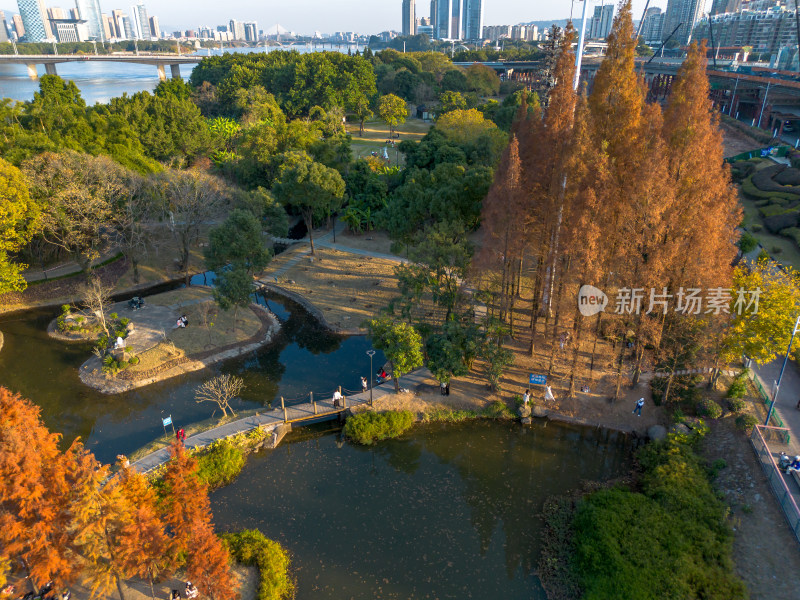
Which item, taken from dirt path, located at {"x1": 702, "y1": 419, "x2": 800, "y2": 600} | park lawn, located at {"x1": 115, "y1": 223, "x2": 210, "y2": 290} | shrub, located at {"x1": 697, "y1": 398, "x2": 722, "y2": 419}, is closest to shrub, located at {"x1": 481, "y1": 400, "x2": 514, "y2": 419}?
dirt path, located at {"x1": 702, "y1": 419, "x2": 800, "y2": 600}

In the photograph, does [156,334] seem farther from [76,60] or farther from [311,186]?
[76,60]

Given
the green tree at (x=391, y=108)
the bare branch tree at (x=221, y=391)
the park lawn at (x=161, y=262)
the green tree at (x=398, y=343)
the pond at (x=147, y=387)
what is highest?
the green tree at (x=391, y=108)

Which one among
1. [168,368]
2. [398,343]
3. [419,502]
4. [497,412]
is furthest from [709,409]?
[168,368]

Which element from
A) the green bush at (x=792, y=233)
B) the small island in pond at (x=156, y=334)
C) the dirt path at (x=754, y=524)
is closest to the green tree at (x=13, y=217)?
the small island in pond at (x=156, y=334)

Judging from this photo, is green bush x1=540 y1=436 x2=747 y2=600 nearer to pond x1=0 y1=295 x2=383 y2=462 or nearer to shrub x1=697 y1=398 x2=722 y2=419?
shrub x1=697 y1=398 x2=722 y2=419

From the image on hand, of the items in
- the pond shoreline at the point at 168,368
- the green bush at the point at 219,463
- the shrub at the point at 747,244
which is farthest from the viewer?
the shrub at the point at 747,244

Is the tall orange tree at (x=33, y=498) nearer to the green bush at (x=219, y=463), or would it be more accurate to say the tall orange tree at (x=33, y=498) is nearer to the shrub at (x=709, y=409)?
the green bush at (x=219, y=463)
